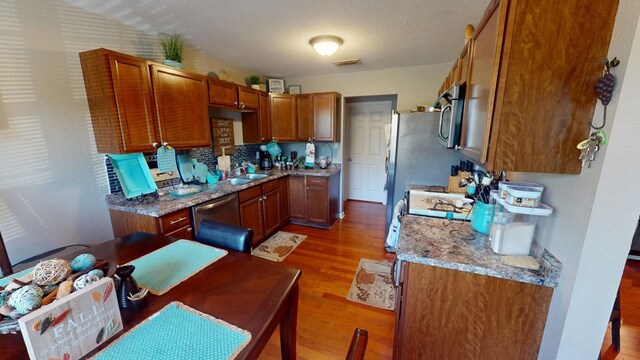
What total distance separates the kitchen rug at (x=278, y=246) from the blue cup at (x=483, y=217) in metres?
2.00

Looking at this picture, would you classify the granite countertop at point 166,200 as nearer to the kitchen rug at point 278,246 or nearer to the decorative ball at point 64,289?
the kitchen rug at point 278,246

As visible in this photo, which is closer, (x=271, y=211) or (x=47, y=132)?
(x=47, y=132)

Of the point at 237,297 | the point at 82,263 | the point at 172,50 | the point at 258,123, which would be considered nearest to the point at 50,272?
the point at 82,263

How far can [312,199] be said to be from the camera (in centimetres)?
349

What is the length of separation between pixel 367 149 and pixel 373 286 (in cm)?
304

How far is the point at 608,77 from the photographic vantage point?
75 centimetres

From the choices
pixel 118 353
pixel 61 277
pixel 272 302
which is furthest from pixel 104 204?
pixel 272 302

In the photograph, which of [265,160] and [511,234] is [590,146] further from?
[265,160]

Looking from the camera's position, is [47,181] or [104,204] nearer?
[47,181]

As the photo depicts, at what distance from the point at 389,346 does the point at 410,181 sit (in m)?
1.58

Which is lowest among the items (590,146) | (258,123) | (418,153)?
(418,153)

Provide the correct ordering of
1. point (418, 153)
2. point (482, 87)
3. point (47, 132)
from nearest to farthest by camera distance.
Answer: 1. point (482, 87)
2. point (47, 132)
3. point (418, 153)

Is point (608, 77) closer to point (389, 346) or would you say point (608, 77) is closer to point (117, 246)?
point (389, 346)

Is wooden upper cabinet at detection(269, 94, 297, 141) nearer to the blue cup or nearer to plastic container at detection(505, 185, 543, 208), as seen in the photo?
the blue cup
